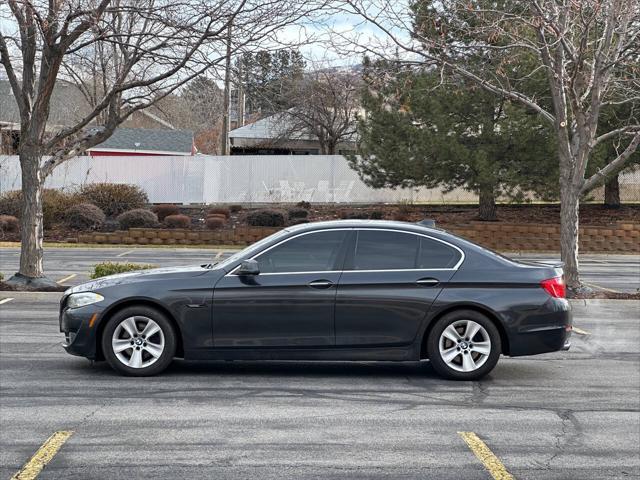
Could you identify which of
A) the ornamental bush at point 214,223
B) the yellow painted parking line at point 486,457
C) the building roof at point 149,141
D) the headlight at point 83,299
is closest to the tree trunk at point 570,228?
the headlight at point 83,299

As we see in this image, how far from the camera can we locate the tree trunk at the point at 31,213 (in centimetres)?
1625

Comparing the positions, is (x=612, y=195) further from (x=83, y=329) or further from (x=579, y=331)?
(x=83, y=329)

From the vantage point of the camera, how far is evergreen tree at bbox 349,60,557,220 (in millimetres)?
28969

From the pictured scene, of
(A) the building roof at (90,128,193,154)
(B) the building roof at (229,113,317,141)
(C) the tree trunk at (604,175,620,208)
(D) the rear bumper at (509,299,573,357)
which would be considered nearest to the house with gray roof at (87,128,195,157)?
(A) the building roof at (90,128,193,154)

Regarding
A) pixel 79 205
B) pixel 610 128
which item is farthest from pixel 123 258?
pixel 610 128

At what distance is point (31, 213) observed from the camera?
16.3 meters

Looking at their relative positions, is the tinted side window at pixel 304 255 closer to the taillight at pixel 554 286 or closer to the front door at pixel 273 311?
the front door at pixel 273 311

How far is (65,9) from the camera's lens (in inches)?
609

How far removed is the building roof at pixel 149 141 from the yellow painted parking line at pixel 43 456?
144ft

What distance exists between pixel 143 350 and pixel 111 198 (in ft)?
87.2

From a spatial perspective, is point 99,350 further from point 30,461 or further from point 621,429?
point 621,429

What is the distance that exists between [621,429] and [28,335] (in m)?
7.37

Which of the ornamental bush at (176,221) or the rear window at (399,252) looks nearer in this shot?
the rear window at (399,252)

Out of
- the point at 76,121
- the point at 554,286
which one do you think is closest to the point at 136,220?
the point at 76,121
